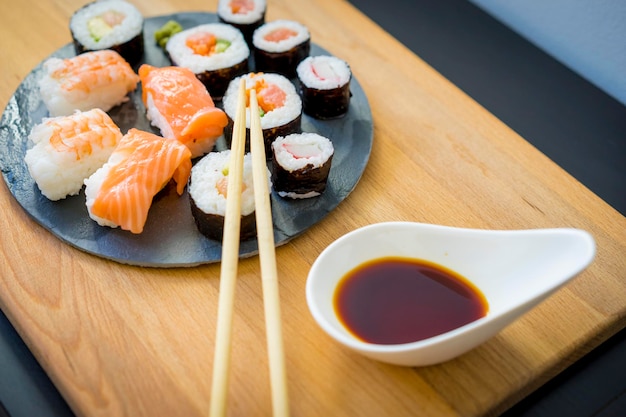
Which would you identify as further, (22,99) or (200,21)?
(200,21)

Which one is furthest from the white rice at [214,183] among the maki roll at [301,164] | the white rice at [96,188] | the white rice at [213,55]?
the white rice at [213,55]

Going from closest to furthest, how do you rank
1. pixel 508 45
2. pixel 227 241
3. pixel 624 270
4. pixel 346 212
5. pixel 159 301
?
1. pixel 227 241
2. pixel 159 301
3. pixel 624 270
4. pixel 346 212
5. pixel 508 45

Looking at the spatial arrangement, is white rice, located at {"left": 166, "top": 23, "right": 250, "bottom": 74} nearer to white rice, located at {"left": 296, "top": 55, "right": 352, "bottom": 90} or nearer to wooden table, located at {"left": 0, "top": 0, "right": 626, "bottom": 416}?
white rice, located at {"left": 296, "top": 55, "right": 352, "bottom": 90}

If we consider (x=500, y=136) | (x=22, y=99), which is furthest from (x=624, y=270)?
(x=22, y=99)

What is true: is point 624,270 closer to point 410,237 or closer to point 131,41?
point 410,237

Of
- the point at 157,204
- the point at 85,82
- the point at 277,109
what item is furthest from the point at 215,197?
the point at 85,82

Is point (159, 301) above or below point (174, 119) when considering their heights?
below

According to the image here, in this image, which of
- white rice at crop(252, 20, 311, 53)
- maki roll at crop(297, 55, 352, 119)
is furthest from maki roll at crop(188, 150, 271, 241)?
white rice at crop(252, 20, 311, 53)
